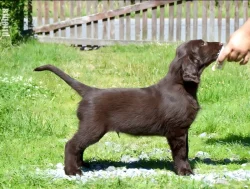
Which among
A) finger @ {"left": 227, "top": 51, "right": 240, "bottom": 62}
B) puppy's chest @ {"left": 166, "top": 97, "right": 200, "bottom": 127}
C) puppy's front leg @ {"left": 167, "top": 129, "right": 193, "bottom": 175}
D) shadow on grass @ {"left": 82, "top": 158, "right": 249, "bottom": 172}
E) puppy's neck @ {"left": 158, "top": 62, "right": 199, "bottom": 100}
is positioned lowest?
shadow on grass @ {"left": 82, "top": 158, "right": 249, "bottom": 172}

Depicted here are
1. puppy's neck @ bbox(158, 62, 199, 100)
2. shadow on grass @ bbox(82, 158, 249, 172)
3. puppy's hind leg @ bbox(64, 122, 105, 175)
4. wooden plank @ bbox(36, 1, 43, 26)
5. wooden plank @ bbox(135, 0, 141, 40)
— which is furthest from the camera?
wooden plank @ bbox(36, 1, 43, 26)

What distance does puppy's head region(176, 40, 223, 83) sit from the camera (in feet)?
20.1

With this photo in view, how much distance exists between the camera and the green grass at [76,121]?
627 centimetres

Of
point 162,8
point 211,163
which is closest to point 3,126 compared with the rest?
point 211,163

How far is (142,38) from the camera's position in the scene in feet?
47.5

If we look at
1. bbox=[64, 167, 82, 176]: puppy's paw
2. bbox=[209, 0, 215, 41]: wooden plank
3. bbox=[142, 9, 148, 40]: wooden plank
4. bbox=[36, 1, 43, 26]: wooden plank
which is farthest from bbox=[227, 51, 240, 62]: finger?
bbox=[36, 1, 43, 26]: wooden plank

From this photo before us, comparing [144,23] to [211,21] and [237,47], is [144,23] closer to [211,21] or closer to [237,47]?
[211,21]

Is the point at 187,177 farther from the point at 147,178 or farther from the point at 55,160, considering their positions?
the point at 55,160

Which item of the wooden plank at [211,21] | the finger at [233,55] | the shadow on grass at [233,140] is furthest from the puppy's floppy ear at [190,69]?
the wooden plank at [211,21]

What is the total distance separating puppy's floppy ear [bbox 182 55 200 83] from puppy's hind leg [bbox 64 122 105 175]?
3.03ft

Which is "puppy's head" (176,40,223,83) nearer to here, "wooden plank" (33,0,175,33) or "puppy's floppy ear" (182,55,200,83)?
"puppy's floppy ear" (182,55,200,83)

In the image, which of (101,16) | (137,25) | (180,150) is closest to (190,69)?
(180,150)

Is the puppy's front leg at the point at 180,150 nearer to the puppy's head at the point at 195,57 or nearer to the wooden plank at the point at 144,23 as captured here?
the puppy's head at the point at 195,57

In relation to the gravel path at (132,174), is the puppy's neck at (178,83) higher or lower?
higher
